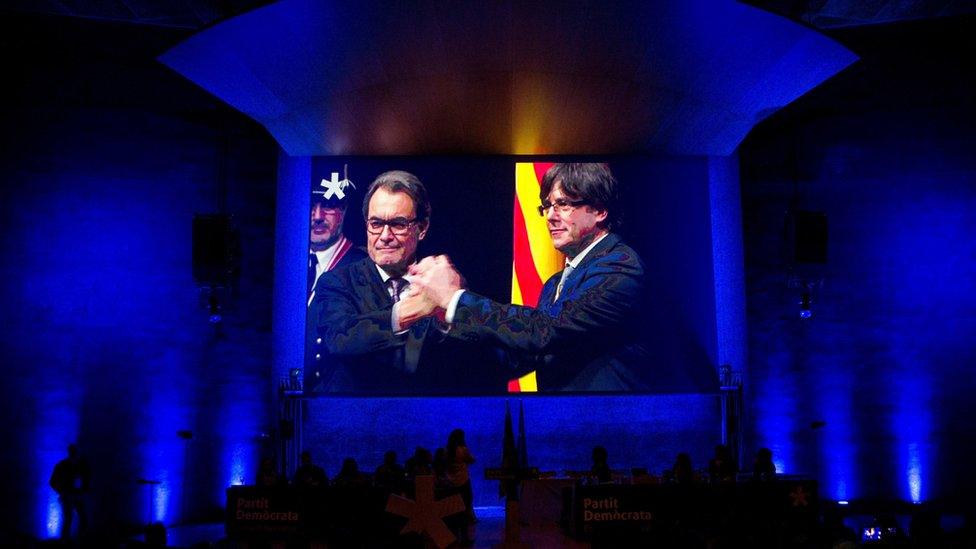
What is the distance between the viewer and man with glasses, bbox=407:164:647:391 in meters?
13.8

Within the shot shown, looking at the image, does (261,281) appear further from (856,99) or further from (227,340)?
(856,99)

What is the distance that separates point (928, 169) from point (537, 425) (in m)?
6.50

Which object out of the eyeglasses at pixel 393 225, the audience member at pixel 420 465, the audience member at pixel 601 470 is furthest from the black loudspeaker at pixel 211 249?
the audience member at pixel 601 470

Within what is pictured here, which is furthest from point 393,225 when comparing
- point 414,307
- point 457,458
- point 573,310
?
point 457,458

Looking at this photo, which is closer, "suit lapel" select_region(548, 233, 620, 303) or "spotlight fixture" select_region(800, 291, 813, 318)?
Result: "spotlight fixture" select_region(800, 291, 813, 318)

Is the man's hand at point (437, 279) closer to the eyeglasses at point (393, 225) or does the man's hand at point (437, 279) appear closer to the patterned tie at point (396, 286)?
the patterned tie at point (396, 286)

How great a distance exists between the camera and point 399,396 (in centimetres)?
1374

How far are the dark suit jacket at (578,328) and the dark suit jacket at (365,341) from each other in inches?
25.0

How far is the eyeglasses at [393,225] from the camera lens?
558 inches

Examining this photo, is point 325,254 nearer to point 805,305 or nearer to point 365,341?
point 365,341

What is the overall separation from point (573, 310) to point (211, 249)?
16.9 feet

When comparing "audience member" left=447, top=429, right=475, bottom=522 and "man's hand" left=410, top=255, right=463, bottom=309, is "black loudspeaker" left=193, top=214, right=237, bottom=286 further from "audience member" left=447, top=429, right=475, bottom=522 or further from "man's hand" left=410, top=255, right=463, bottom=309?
"audience member" left=447, top=429, right=475, bottom=522

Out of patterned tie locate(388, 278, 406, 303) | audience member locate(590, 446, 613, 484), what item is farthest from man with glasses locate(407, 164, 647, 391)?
A: audience member locate(590, 446, 613, 484)

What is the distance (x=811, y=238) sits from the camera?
1233cm
